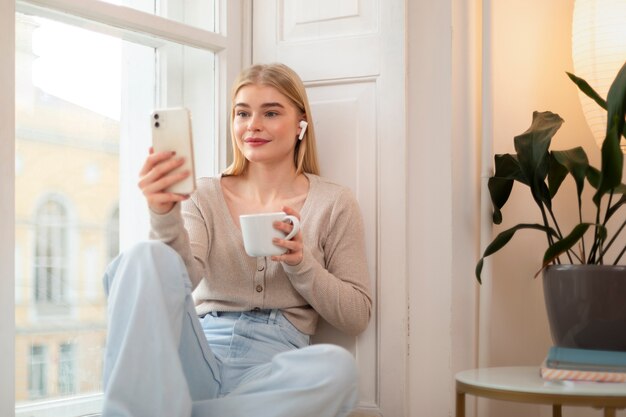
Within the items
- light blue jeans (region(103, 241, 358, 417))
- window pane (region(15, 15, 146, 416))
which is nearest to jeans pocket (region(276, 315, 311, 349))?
light blue jeans (region(103, 241, 358, 417))

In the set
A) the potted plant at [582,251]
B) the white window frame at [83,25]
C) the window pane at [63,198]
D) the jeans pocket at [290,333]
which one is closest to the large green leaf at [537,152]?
the potted plant at [582,251]

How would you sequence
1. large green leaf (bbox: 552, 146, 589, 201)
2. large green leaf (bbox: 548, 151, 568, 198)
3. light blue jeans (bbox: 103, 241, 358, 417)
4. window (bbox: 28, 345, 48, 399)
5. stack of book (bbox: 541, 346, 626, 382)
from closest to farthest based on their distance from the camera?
1. light blue jeans (bbox: 103, 241, 358, 417)
2. stack of book (bbox: 541, 346, 626, 382)
3. window (bbox: 28, 345, 48, 399)
4. large green leaf (bbox: 552, 146, 589, 201)
5. large green leaf (bbox: 548, 151, 568, 198)

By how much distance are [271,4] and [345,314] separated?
0.82 metres

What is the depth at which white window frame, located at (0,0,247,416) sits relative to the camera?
61.1 inches

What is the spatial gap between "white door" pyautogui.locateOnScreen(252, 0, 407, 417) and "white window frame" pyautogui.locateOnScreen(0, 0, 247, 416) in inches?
5.5

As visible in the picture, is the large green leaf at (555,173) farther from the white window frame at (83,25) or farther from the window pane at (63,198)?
A: the window pane at (63,198)

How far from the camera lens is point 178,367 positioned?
4.41 ft

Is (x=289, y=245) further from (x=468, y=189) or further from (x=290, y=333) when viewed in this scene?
(x=468, y=189)

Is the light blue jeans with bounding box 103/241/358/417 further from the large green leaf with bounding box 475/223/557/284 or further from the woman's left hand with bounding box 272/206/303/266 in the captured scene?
the large green leaf with bounding box 475/223/557/284

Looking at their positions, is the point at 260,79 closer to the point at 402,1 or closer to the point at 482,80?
the point at 402,1

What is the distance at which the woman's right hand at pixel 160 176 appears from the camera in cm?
148

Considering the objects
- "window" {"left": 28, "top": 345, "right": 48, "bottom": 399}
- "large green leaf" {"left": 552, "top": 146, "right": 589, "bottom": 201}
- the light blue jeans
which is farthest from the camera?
"large green leaf" {"left": 552, "top": 146, "right": 589, "bottom": 201}

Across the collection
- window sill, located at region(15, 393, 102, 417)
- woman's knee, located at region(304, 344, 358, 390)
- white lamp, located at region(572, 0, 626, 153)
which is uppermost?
white lamp, located at region(572, 0, 626, 153)

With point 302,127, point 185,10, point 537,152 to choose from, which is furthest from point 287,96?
point 537,152
